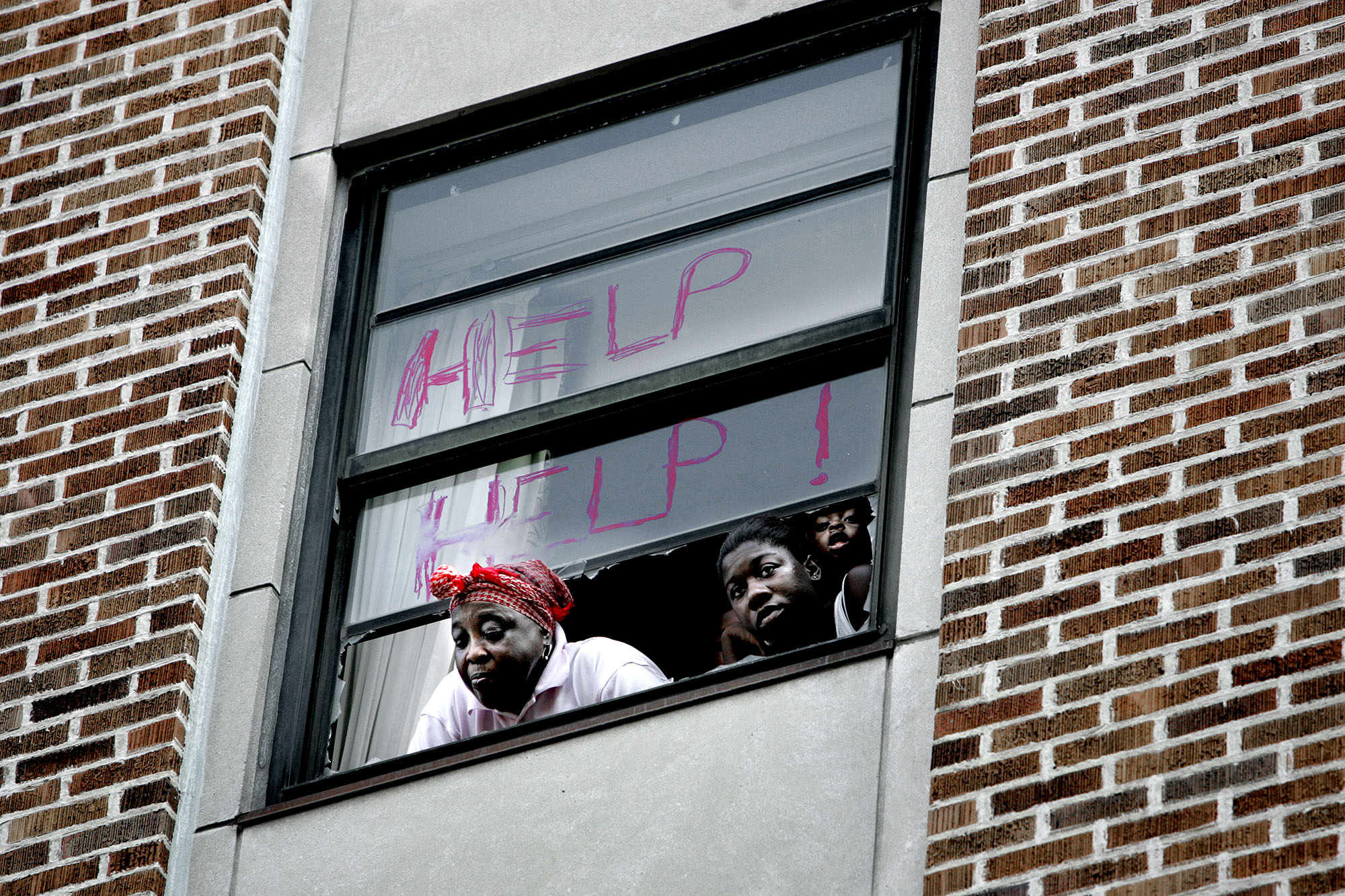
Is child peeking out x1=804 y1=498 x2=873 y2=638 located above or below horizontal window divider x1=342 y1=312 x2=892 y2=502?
below

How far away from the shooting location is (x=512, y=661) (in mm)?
6590

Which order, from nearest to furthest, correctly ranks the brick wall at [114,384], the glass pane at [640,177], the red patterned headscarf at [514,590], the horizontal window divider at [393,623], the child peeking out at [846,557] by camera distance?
the child peeking out at [846,557], the brick wall at [114,384], the red patterned headscarf at [514,590], the horizontal window divider at [393,623], the glass pane at [640,177]

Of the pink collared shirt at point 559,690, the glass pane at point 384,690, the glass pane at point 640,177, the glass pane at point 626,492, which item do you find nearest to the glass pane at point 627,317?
the glass pane at point 640,177

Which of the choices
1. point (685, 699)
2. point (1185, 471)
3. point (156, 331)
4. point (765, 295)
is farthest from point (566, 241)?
point (1185, 471)

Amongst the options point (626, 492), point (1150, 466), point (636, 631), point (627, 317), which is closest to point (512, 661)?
point (636, 631)

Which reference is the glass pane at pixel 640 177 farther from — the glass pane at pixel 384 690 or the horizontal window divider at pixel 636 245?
the glass pane at pixel 384 690

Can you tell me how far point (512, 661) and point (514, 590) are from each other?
205mm

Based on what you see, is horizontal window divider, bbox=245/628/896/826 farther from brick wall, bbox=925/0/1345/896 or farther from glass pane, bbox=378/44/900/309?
glass pane, bbox=378/44/900/309

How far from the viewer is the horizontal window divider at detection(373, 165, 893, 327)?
7008 mm

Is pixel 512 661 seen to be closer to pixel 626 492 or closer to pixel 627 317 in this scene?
pixel 626 492

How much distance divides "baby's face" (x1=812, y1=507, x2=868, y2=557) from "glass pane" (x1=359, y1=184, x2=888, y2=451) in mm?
643

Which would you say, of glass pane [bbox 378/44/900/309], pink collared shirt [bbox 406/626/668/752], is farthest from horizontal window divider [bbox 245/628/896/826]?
glass pane [bbox 378/44/900/309]

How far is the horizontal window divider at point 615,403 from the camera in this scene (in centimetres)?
667

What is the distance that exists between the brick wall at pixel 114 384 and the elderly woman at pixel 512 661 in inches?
28.4
